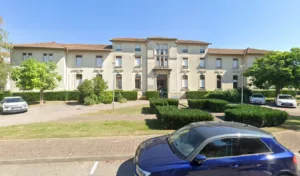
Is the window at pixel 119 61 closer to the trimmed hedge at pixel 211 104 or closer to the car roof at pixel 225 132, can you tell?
the trimmed hedge at pixel 211 104

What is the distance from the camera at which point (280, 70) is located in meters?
19.2

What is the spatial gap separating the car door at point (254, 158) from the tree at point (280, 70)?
854 inches

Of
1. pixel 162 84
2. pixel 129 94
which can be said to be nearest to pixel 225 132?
pixel 129 94

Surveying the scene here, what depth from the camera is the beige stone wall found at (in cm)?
2302

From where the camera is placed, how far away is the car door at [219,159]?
8.78 ft

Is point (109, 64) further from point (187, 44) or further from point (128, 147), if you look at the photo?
point (128, 147)

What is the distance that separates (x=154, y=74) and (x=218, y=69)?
12.0 m

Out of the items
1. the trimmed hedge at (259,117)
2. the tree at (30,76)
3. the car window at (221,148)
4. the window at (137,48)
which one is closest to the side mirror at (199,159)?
the car window at (221,148)

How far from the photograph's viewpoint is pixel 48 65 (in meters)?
20.5

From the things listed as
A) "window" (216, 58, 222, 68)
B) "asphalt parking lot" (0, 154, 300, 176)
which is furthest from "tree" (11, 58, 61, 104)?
"window" (216, 58, 222, 68)

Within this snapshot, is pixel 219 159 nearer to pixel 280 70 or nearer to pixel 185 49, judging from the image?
pixel 280 70

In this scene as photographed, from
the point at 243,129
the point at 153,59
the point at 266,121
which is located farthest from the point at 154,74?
the point at 243,129

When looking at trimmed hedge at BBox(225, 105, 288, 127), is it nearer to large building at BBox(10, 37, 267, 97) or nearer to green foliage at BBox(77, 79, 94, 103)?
green foliage at BBox(77, 79, 94, 103)

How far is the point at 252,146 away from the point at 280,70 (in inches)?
869
